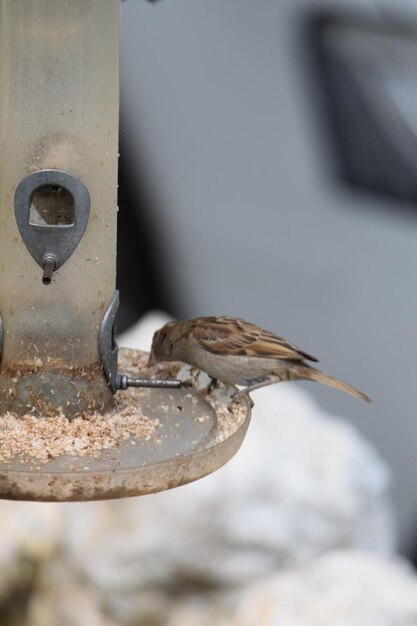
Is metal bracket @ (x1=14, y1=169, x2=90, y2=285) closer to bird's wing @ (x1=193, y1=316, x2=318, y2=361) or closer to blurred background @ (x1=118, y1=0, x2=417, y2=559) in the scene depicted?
bird's wing @ (x1=193, y1=316, x2=318, y2=361)

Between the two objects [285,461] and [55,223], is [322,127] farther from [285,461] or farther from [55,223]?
[55,223]

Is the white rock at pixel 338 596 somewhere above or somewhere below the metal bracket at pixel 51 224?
below

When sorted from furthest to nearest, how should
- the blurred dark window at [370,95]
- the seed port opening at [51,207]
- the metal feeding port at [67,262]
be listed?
the blurred dark window at [370,95] → the seed port opening at [51,207] → the metal feeding port at [67,262]

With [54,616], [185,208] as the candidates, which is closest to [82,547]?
[54,616]

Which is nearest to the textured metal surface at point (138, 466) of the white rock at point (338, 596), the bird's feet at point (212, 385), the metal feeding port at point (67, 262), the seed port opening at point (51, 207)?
the metal feeding port at point (67, 262)

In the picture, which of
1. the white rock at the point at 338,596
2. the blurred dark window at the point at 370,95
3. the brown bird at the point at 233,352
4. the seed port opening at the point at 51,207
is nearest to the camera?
the seed port opening at the point at 51,207

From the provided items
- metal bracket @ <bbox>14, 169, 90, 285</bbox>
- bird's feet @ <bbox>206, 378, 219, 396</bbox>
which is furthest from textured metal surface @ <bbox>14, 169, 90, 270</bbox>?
bird's feet @ <bbox>206, 378, 219, 396</bbox>

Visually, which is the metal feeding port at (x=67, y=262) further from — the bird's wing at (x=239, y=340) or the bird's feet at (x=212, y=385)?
the bird's wing at (x=239, y=340)
